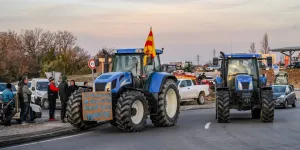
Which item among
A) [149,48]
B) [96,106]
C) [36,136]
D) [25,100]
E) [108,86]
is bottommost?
[36,136]

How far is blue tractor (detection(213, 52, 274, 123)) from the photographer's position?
768 inches

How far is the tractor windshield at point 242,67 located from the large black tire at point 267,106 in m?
1.90

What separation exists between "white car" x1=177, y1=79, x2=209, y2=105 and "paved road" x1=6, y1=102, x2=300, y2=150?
1502 centimetres

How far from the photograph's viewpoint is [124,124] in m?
16.1

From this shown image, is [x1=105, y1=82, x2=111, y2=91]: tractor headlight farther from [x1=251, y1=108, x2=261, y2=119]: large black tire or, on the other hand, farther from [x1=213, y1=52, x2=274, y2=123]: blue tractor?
[x1=251, y1=108, x2=261, y2=119]: large black tire

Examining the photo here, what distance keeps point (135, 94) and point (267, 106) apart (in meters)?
5.71

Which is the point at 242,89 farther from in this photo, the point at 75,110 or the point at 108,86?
the point at 75,110

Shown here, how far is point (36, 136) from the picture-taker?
15312 mm

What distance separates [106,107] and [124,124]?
31.4 inches

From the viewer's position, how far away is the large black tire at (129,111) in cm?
1597

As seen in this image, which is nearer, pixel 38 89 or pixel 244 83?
pixel 244 83

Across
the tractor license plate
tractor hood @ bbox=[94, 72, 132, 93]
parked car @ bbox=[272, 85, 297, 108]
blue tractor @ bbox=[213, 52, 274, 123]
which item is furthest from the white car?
the tractor license plate

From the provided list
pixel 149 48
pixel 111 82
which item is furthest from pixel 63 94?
pixel 149 48

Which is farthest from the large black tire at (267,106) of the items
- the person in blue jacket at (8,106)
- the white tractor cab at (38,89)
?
the white tractor cab at (38,89)
